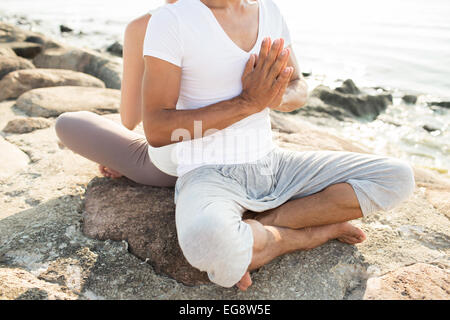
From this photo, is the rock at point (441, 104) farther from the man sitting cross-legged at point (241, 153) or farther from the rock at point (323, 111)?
the man sitting cross-legged at point (241, 153)

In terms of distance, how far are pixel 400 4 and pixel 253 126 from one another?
15207mm

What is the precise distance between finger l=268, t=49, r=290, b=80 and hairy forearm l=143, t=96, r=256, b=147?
0.17 metres

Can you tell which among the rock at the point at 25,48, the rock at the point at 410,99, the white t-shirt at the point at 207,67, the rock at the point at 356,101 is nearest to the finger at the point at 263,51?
the white t-shirt at the point at 207,67

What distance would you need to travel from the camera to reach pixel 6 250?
193 cm

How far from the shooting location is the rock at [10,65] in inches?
183

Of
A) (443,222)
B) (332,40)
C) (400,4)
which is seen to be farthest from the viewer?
(400,4)

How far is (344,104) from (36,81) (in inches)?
156

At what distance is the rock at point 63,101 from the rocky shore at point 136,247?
0.57 metres

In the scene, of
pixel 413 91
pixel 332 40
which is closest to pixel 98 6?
pixel 332 40

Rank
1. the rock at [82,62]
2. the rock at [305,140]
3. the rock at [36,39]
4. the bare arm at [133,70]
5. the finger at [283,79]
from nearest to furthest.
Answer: the finger at [283,79] → the bare arm at [133,70] → the rock at [305,140] → the rock at [82,62] → the rock at [36,39]

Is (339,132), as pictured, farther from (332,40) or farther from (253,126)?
(332,40)

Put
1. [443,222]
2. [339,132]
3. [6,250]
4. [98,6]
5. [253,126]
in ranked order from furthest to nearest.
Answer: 1. [98,6]
2. [339,132]
3. [443,222]
4. [253,126]
5. [6,250]

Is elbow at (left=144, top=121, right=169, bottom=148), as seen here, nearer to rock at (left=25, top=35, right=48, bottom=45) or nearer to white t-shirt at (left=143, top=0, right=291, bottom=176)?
white t-shirt at (left=143, top=0, right=291, bottom=176)

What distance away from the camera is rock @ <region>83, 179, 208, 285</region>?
1.92 metres
